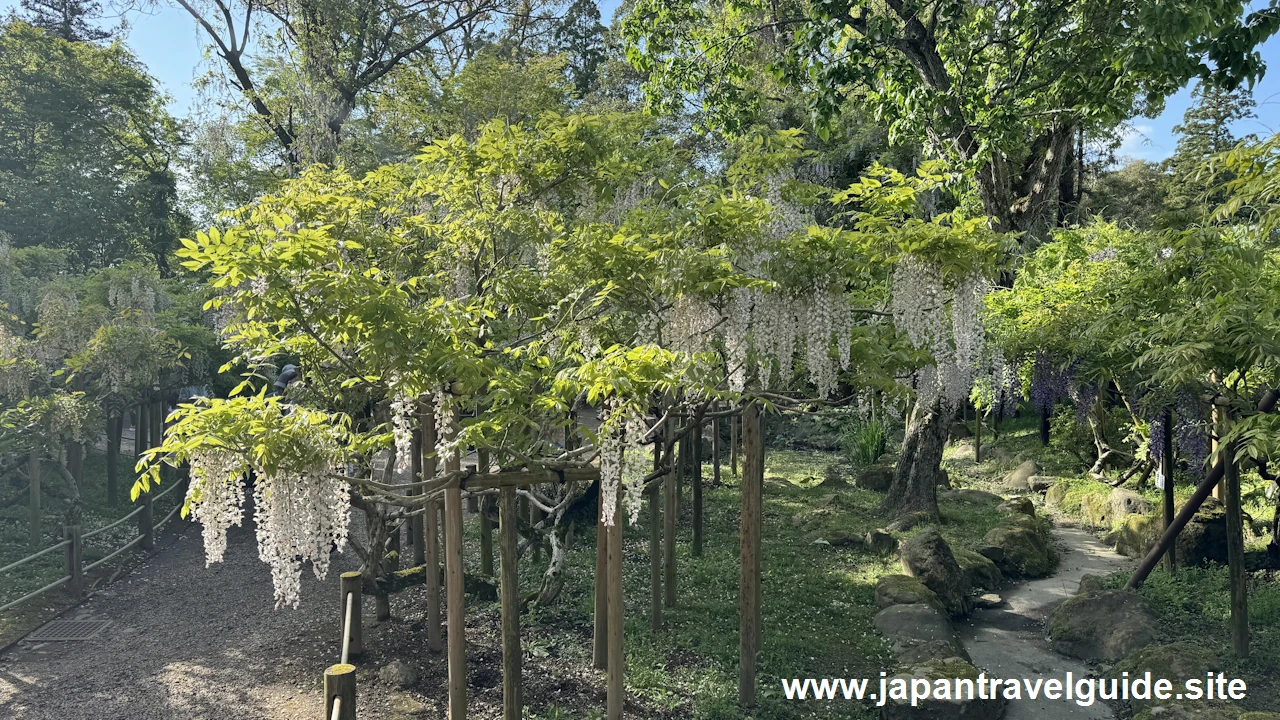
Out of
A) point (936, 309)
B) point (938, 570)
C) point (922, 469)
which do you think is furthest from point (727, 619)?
point (922, 469)

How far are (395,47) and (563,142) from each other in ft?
41.2

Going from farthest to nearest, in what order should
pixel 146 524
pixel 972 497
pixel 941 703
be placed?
1. pixel 972 497
2. pixel 146 524
3. pixel 941 703

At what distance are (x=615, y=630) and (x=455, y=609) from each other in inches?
35.3

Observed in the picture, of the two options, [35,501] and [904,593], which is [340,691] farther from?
[35,501]

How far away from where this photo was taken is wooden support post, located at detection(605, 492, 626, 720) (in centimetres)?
438

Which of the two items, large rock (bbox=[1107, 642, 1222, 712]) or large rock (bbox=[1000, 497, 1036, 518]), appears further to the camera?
large rock (bbox=[1000, 497, 1036, 518])

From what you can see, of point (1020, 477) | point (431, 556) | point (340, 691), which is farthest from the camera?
point (1020, 477)

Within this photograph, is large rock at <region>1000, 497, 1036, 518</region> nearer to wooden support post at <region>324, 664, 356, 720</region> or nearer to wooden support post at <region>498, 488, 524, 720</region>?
wooden support post at <region>498, 488, 524, 720</region>

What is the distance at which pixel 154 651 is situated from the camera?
6598 mm

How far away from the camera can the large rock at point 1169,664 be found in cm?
514

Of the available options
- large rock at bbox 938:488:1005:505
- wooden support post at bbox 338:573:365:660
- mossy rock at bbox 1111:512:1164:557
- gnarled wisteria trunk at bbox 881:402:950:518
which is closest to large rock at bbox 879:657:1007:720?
wooden support post at bbox 338:573:365:660

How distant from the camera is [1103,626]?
635 centimetres

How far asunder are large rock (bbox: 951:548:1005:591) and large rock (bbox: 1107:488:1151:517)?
258 cm

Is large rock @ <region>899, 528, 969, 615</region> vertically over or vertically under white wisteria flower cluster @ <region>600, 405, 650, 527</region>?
under
